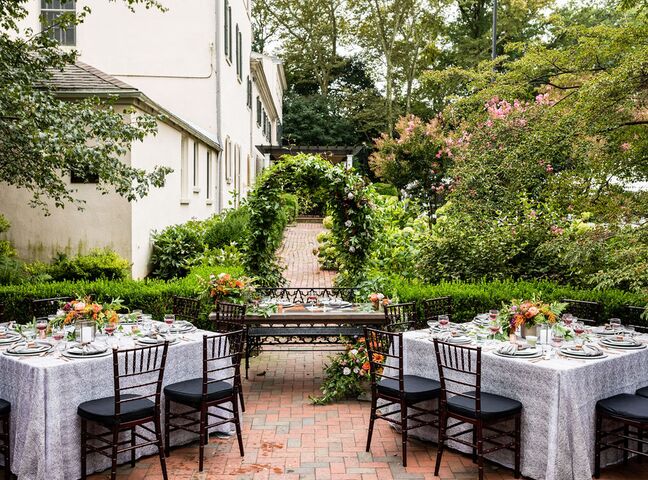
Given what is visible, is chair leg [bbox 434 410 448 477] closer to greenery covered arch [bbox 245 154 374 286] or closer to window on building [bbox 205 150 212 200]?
greenery covered arch [bbox 245 154 374 286]

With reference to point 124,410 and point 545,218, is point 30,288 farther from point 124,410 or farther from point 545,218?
point 545,218

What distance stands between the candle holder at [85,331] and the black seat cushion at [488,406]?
11.4 ft

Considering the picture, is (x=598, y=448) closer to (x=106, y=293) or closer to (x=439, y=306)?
(x=439, y=306)

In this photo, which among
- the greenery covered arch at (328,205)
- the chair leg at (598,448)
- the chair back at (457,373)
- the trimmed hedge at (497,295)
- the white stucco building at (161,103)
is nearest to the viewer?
the chair leg at (598,448)

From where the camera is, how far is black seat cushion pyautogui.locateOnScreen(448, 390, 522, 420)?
5.64m

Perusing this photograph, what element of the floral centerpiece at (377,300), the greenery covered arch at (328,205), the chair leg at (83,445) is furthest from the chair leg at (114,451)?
the greenery covered arch at (328,205)

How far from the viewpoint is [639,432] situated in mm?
5840

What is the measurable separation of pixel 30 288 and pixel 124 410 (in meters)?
4.48

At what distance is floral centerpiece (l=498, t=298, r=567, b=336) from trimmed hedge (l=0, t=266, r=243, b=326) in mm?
4225

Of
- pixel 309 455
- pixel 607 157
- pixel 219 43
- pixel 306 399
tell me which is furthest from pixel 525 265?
pixel 219 43

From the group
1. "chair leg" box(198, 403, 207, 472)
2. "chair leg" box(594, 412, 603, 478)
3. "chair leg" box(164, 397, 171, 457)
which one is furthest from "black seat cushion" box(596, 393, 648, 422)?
"chair leg" box(164, 397, 171, 457)

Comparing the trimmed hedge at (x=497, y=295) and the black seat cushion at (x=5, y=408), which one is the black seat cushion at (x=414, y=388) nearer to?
the trimmed hedge at (x=497, y=295)

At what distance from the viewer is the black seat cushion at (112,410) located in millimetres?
5520

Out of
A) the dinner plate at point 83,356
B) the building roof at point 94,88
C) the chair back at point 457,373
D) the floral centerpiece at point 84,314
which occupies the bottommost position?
the chair back at point 457,373
